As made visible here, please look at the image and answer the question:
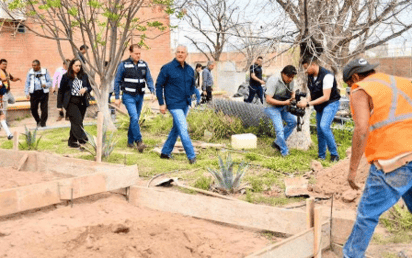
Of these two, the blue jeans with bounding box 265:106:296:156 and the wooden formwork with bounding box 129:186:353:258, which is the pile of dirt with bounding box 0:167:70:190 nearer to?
the wooden formwork with bounding box 129:186:353:258

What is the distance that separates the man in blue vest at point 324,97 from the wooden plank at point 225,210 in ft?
11.5

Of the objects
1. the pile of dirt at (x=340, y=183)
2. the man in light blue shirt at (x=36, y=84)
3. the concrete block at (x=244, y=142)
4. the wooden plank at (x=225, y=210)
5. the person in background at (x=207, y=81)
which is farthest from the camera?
the person in background at (x=207, y=81)

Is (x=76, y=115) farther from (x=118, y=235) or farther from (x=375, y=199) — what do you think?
(x=375, y=199)

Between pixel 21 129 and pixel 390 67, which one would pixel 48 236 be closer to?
pixel 21 129

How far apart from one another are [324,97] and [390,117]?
165 inches

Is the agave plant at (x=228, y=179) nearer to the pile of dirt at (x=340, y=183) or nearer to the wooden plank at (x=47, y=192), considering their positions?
the pile of dirt at (x=340, y=183)

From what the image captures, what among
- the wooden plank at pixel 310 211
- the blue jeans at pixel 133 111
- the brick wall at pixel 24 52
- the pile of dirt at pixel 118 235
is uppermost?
the brick wall at pixel 24 52

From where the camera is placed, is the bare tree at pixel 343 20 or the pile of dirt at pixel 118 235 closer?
the pile of dirt at pixel 118 235

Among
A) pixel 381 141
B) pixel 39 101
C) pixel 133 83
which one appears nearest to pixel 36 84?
pixel 39 101

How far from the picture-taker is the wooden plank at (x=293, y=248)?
10.6ft

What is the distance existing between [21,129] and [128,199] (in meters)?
8.10

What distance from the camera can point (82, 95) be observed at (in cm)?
861

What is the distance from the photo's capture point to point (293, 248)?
135 inches

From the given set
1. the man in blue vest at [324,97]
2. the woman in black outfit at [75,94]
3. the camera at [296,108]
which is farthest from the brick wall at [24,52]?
the man in blue vest at [324,97]
